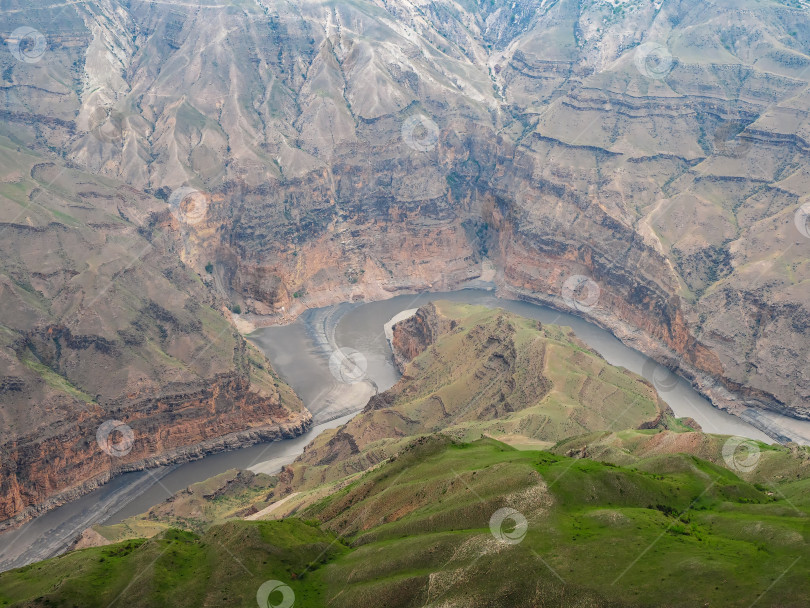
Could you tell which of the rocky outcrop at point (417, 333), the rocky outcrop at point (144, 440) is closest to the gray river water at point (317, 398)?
the rocky outcrop at point (144, 440)

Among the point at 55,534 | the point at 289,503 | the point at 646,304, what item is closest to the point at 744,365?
the point at 646,304

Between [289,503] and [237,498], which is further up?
[289,503]

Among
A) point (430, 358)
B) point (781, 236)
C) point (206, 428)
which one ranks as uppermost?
point (781, 236)

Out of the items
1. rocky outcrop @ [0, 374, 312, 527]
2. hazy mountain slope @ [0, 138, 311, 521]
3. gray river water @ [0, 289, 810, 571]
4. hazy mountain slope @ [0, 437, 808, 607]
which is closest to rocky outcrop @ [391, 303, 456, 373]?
gray river water @ [0, 289, 810, 571]

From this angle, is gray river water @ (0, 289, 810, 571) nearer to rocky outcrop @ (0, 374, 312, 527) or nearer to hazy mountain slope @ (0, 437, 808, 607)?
rocky outcrop @ (0, 374, 312, 527)

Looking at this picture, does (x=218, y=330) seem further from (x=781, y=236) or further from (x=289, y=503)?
(x=781, y=236)
